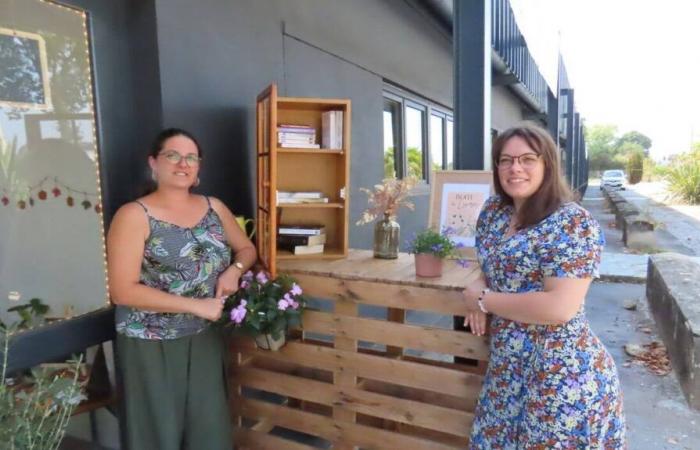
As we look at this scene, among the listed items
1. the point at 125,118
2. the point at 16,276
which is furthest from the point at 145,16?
the point at 16,276

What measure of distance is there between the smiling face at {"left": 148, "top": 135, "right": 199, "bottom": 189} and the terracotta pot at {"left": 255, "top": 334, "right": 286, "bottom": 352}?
0.72 metres

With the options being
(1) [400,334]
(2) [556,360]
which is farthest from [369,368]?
(2) [556,360]

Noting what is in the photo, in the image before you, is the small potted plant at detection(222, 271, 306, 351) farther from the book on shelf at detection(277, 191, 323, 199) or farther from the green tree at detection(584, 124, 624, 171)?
the green tree at detection(584, 124, 624, 171)

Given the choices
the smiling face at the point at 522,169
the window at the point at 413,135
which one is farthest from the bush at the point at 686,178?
the smiling face at the point at 522,169

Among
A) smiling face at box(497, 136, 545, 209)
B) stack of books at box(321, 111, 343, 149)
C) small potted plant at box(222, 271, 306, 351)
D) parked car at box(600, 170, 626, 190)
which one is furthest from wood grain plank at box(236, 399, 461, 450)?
parked car at box(600, 170, 626, 190)

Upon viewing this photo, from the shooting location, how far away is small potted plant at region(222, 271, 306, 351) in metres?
1.92

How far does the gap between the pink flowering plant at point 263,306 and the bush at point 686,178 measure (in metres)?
15.6

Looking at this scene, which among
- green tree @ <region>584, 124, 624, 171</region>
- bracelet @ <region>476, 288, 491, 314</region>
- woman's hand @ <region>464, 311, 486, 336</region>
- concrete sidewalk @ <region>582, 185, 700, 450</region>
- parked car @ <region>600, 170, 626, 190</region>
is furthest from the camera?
green tree @ <region>584, 124, 624, 171</region>

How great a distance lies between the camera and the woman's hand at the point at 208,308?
171 cm

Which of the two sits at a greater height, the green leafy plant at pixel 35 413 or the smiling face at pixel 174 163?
the smiling face at pixel 174 163

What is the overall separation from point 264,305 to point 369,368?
499 millimetres

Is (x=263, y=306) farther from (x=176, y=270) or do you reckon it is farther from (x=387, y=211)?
(x=387, y=211)

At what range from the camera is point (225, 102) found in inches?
99.3

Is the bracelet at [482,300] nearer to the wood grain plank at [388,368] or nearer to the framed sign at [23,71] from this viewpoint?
the wood grain plank at [388,368]
